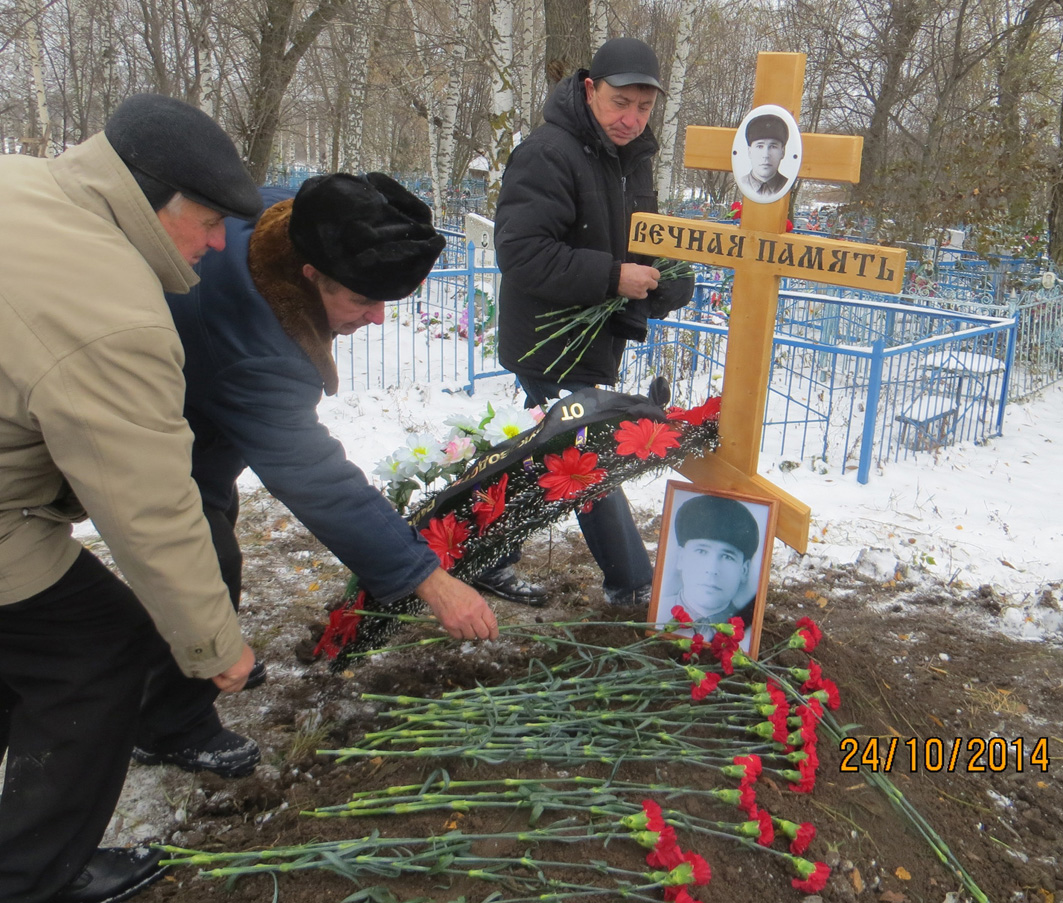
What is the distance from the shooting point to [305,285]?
2.00 metres

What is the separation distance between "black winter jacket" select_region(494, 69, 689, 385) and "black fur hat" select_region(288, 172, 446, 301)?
71 cm

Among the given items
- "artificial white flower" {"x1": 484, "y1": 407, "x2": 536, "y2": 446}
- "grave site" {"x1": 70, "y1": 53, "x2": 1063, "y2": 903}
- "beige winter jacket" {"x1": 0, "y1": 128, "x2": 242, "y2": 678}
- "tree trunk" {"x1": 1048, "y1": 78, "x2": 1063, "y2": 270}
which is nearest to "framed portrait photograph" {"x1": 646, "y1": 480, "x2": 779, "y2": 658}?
"grave site" {"x1": 70, "y1": 53, "x2": 1063, "y2": 903}

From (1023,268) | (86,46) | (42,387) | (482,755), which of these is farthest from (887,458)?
(86,46)

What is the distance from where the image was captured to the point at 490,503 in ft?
7.66

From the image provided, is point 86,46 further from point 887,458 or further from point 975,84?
point 975,84

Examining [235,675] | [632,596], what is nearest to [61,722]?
[235,675]

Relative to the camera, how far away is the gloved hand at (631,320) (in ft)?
9.20

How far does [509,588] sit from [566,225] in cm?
139

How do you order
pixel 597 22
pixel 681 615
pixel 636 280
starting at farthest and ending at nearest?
pixel 597 22
pixel 636 280
pixel 681 615

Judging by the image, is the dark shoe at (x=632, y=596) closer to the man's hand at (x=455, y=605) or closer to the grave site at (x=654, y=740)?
the grave site at (x=654, y=740)

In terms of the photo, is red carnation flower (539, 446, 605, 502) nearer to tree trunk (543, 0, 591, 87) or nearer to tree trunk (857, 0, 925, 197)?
tree trunk (543, 0, 591, 87)

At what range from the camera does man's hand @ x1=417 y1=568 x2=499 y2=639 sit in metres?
2.04

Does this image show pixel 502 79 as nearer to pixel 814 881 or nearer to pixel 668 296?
pixel 668 296
